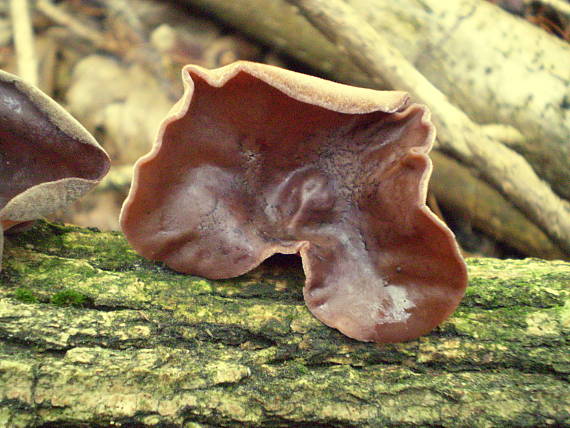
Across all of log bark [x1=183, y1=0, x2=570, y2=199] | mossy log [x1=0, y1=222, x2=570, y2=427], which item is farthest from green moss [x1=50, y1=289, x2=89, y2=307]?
log bark [x1=183, y1=0, x2=570, y2=199]

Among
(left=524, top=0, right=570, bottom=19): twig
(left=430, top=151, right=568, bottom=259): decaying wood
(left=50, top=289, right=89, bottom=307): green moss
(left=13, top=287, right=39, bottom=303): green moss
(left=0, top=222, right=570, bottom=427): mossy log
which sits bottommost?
(left=430, top=151, right=568, bottom=259): decaying wood

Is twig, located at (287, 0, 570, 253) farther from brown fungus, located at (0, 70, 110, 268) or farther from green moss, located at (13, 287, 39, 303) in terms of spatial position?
green moss, located at (13, 287, 39, 303)

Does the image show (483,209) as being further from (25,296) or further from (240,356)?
(25,296)

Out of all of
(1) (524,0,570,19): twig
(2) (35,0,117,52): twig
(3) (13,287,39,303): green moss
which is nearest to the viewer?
(3) (13,287,39,303): green moss

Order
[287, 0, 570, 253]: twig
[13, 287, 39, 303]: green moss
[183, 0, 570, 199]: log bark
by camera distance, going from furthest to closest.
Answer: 1. [183, 0, 570, 199]: log bark
2. [287, 0, 570, 253]: twig
3. [13, 287, 39, 303]: green moss

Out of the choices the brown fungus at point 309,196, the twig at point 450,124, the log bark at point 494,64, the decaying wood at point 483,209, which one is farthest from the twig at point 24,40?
the decaying wood at point 483,209

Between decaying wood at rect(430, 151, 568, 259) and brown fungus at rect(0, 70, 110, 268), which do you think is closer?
brown fungus at rect(0, 70, 110, 268)
